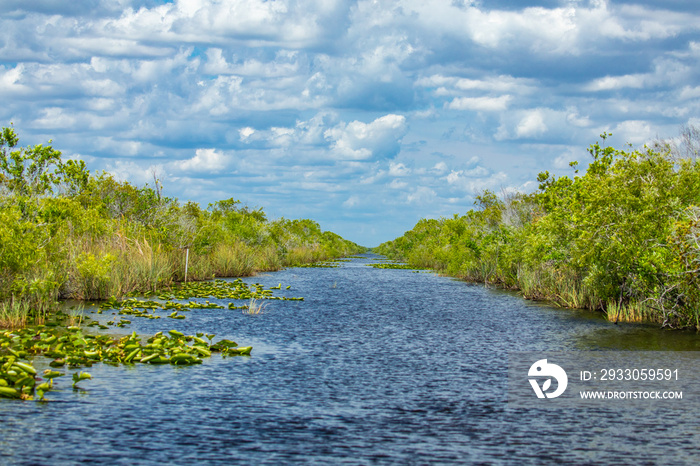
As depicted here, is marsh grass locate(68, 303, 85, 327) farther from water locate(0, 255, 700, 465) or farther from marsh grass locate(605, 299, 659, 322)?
marsh grass locate(605, 299, 659, 322)

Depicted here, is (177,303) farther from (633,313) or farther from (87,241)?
(633,313)

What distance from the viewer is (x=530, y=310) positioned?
98.1ft

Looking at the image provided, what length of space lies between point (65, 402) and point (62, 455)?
113 inches

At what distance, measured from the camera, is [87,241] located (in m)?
29.5

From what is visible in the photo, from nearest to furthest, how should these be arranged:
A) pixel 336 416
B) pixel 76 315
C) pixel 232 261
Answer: pixel 336 416
pixel 76 315
pixel 232 261

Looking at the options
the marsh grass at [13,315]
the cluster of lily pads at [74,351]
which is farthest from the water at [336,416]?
the marsh grass at [13,315]

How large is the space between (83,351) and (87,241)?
15.5 meters

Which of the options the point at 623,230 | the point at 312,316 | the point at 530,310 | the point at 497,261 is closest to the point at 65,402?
the point at 312,316

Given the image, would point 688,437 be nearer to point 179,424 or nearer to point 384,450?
point 384,450

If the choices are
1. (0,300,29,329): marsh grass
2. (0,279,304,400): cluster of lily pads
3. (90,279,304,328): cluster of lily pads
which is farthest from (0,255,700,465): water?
(90,279,304,328): cluster of lily pads

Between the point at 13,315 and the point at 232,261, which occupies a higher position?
the point at 232,261
